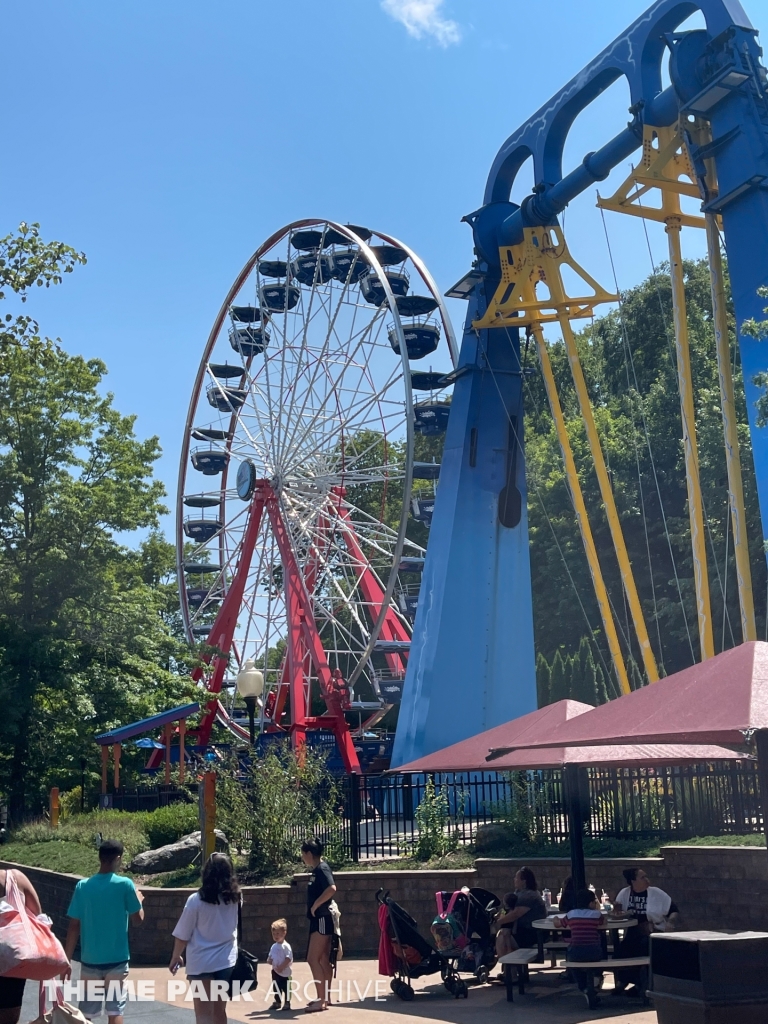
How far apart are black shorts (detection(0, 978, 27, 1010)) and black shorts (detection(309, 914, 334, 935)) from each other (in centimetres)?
370

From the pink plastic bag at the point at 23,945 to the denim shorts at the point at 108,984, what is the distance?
0.59m

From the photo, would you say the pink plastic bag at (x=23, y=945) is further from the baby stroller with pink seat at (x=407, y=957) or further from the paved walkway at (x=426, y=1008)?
the baby stroller with pink seat at (x=407, y=957)

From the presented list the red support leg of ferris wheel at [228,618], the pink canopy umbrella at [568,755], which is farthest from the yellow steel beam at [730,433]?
the red support leg of ferris wheel at [228,618]

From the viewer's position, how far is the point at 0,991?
267 inches

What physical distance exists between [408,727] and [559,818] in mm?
5736

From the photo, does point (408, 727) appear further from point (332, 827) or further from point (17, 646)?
point (17, 646)

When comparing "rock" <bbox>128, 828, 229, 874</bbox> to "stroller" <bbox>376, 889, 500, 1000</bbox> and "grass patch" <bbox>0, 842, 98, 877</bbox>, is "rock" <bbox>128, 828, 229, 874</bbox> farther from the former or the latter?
"stroller" <bbox>376, 889, 500, 1000</bbox>

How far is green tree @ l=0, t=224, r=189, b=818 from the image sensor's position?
24953 millimetres

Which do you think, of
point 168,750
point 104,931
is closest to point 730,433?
point 104,931

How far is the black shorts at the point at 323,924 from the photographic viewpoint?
33.5ft

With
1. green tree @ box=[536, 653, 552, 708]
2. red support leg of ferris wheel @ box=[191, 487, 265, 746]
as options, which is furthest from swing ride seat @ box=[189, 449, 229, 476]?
green tree @ box=[536, 653, 552, 708]

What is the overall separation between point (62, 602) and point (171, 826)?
32.6ft

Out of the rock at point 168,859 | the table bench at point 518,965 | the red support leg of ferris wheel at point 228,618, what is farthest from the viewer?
the red support leg of ferris wheel at point 228,618

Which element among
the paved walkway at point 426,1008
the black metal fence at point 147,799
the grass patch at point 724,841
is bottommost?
the paved walkway at point 426,1008
